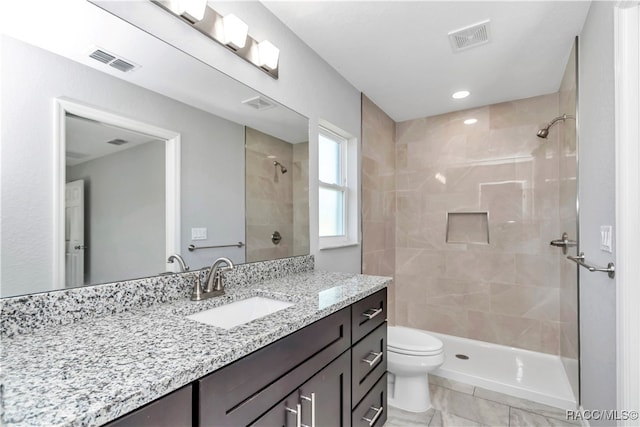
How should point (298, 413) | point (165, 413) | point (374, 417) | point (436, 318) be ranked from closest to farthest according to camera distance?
point (165, 413) → point (298, 413) → point (374, 417) → point (436, 318)

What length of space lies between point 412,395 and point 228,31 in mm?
2361

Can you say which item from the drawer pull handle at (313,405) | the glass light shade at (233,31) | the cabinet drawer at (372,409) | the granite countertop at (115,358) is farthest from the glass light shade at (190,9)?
the cabinet drawer at (372,409)

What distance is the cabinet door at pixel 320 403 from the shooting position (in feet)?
3.03

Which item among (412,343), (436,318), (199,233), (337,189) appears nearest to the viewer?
(199,233)

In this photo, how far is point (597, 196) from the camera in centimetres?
142

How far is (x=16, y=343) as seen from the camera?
0.75 m

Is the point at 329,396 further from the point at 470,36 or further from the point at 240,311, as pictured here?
the point at 470,36

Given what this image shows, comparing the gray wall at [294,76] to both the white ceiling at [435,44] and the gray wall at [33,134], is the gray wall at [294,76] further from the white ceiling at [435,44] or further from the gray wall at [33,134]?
Result: the gray wall at [33,134]

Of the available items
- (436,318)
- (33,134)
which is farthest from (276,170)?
(436,318)

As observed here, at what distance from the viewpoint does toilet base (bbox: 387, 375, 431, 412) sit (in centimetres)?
202

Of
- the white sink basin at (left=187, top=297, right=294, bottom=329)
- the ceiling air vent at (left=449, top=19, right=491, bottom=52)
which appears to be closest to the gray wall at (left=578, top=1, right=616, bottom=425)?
the ceiling air vent at (left=449, top=19, right=491, bottom=52)

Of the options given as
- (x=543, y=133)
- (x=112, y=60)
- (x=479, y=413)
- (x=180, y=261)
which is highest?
(x=543, y=133)

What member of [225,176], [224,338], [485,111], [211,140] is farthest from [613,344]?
[485,111]

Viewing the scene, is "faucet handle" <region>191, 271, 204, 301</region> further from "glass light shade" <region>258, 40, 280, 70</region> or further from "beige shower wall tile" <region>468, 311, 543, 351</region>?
"beige shower wall tile" <region>468, 311, 543, 351</region>
